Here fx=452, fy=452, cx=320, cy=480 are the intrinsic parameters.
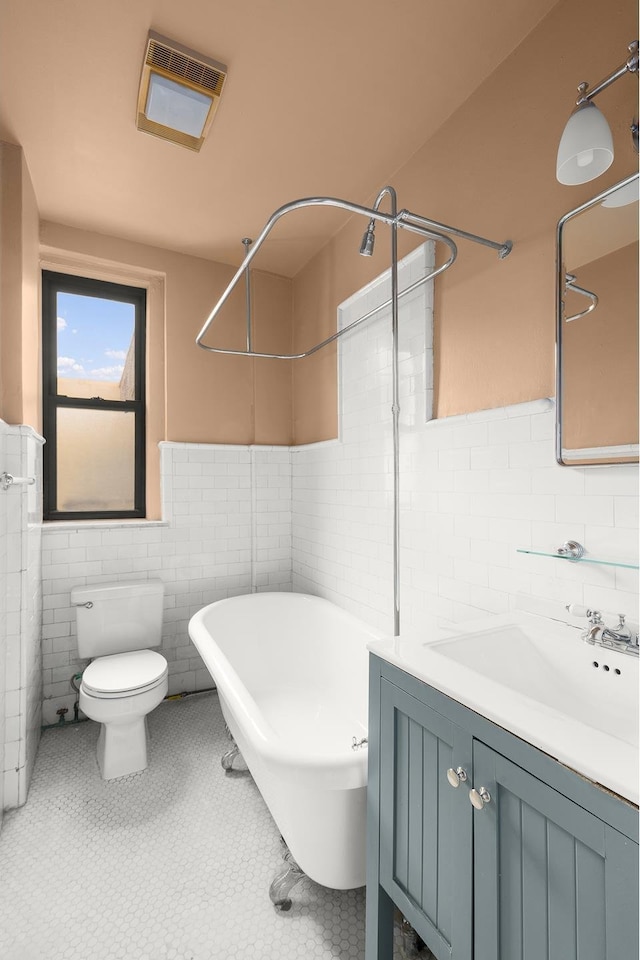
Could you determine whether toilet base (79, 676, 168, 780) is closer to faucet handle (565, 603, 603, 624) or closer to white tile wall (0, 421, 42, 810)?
white tile wall (0, 421, 42, 810)

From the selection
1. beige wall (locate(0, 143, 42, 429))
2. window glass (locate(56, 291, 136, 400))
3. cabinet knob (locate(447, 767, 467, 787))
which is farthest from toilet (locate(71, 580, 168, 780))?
cabinet knob (locate(447, 767, 467, 787))

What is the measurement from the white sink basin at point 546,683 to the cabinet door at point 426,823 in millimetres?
95

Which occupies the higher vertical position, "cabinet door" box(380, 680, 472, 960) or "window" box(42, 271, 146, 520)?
"window" box(42, 271, 146, 520)

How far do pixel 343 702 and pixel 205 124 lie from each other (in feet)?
8.53

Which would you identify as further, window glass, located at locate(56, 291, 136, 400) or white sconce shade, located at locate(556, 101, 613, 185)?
window glass, located at locate(56, 291, 136, 400)

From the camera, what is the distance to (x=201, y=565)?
112 inches

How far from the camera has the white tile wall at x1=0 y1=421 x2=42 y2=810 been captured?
6.06ft

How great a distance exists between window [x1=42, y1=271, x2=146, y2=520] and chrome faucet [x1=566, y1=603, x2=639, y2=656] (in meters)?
2.53

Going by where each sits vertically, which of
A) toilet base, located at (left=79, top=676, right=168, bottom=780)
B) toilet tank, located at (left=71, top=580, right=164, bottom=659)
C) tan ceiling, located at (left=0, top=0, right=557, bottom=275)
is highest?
tan ceiling, located at (left=0, top=0, right=557, bottom=275)

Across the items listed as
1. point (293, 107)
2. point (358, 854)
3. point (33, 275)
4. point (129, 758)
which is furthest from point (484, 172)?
point (129, 758)

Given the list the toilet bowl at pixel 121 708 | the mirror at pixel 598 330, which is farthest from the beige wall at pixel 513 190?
the toilet bowl at pixel 121 708

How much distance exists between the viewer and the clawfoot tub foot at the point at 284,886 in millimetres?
1438

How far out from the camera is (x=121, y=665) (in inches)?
88.3

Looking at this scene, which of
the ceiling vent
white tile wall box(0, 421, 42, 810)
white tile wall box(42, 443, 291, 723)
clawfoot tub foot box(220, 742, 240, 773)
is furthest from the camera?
white tile wall box(42, 443, 291, 723)
